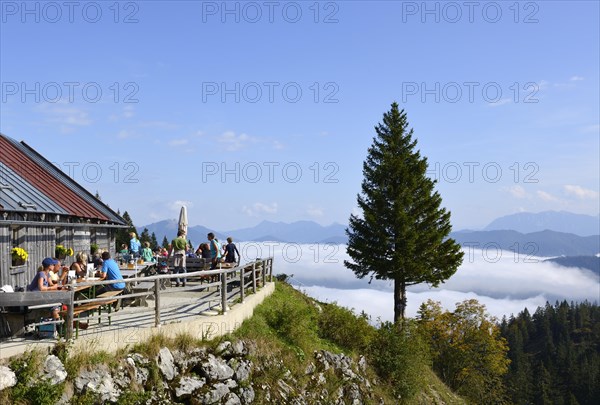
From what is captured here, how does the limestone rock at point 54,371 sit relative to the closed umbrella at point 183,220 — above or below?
below

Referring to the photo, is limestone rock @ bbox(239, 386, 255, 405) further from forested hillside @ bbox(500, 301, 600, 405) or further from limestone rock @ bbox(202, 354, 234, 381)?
forested hillside @ bbox(500, 301, 600, 405)

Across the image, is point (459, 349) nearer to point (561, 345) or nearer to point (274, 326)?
point (274, 326)

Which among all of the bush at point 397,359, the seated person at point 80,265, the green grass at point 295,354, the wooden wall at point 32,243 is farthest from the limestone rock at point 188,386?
the bush at point 397,359

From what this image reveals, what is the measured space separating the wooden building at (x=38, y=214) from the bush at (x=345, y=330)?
10.5 meters

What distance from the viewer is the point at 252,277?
64.0 ft

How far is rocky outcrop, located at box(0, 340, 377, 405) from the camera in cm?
986

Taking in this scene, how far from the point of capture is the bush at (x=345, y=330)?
18.5 metres

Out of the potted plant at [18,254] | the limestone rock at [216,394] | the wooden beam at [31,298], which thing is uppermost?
the potted plant at [18,254]

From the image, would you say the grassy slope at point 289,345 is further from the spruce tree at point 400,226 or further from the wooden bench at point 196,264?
the spruce tree at point 400,226

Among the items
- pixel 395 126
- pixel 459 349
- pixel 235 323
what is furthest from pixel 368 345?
pixel 459 349

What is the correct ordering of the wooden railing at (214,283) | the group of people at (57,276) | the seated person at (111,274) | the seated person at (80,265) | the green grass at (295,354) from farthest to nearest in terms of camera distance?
the seated person at (80,265) → the seated person at (111,274) → the group of people at (57,276) → the wooden railing at (214,283) → the green grass at (295,354)

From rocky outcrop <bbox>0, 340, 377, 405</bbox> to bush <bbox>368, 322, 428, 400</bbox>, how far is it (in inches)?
92.2

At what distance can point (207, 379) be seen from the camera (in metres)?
12.0

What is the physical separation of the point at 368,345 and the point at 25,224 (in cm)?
1249
